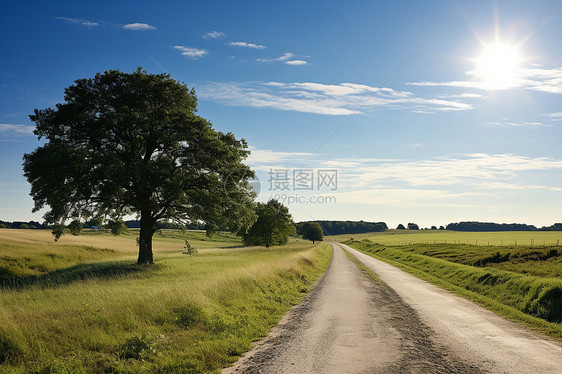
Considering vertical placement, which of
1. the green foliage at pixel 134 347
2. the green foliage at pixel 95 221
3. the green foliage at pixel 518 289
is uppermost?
Answer: the green foliage at pixel 95 221

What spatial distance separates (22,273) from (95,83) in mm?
15202

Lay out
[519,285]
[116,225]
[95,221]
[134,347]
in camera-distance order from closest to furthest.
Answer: [134,347]
[519,285]
[95,221]
[116,225]

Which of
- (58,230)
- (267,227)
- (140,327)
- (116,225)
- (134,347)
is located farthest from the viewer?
(267,227)

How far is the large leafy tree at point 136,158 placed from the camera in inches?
828

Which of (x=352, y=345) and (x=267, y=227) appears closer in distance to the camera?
(x=352, y=345)

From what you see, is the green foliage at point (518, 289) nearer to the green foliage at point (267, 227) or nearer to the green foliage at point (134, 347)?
the green foliage at point (134, 347)

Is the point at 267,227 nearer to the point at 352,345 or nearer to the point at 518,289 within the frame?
the point at 518,289

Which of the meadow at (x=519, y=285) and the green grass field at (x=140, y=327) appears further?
the meadow at (x=519, y=285)

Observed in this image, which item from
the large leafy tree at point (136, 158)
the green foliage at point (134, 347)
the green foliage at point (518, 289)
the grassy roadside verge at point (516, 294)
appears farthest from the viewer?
the large leafy tree at point (136, 158)

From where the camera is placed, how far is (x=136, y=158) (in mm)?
23484

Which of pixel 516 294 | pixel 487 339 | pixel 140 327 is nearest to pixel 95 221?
pixel 140 327

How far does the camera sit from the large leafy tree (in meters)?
21.0

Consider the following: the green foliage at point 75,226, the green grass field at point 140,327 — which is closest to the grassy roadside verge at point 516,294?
the green grass field at point 140,327

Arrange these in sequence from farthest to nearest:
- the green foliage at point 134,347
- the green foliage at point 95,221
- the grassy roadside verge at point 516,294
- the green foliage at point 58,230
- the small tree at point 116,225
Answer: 1. the small tree at point 116,225
2. the green foliage at point 95,221
3. the green foliage at point 58,230
4. the grassy roadside verge at point 516,294
5. the green foliage at point 134,347
